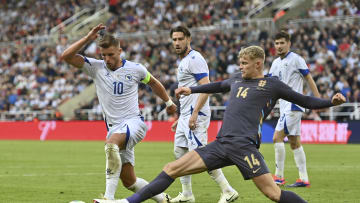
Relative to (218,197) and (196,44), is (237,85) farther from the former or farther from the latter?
(196,44)

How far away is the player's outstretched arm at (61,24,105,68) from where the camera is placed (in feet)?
26.8

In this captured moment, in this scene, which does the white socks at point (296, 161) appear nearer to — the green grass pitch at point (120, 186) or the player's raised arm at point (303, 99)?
the green grass pitch at point (120, 186)

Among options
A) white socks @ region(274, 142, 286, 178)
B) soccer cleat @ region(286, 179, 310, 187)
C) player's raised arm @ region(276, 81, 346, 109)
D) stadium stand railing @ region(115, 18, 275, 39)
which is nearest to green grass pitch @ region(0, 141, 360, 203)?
soccer cleat @ region(286, 179, 310, 187)

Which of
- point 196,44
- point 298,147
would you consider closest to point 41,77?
point 196,44

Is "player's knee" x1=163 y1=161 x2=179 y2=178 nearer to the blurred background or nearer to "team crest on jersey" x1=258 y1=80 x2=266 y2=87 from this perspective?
"team crest on jersey" x1=258 y1=80 x2=266 y2=87

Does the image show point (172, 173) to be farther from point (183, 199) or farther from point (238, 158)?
point (183, 199)

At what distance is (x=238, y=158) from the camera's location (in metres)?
7.49

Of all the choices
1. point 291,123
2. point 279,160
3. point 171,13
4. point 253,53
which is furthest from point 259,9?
point 253,53

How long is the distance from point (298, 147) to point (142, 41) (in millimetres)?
26233

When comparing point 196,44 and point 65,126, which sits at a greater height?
point 196,44

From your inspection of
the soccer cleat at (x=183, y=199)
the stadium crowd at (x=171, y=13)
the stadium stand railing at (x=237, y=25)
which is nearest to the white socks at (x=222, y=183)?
the soccer cleat at (x=183, y=199)

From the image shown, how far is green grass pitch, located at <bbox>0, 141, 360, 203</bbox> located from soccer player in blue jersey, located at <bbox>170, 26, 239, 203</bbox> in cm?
37

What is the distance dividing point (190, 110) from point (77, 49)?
9.01ft

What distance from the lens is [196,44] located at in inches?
1398
